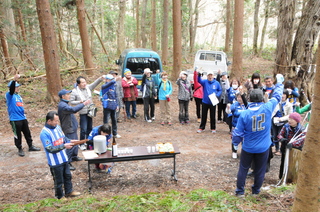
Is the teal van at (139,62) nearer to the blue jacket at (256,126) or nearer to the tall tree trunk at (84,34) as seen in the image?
the tall tree trunk at (84,34)

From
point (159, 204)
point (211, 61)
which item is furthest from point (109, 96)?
point (211, 61)

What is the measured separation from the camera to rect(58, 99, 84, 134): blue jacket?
5035 millimetres

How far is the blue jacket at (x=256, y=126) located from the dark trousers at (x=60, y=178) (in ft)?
9.86

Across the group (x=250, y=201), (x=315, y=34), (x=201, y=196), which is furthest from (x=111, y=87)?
(x=315, y=34)

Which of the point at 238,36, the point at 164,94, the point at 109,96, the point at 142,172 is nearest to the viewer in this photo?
the point at 142,172

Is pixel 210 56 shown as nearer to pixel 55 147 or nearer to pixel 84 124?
pixel 84 124

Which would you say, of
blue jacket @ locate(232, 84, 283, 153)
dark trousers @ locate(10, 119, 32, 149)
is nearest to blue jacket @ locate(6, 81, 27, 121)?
dark trousers @ locate(10, 119, 32, 149)

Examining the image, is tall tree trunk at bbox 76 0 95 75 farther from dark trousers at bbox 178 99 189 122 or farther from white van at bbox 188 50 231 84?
dark trousers at bbox 178 99 189 122

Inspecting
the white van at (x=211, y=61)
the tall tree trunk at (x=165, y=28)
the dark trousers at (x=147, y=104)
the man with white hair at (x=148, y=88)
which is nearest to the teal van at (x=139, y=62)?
the man with white hair at (x=148, y=88)

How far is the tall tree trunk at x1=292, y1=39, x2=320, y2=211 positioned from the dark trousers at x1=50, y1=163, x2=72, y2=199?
3472mm

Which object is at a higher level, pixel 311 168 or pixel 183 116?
pixel 311 168

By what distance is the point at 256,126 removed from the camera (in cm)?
382

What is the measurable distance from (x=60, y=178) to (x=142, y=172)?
187cm

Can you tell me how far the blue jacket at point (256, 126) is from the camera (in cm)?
380
